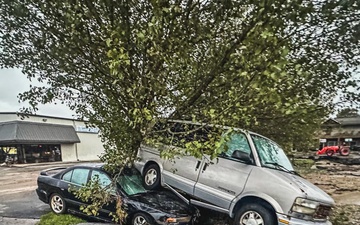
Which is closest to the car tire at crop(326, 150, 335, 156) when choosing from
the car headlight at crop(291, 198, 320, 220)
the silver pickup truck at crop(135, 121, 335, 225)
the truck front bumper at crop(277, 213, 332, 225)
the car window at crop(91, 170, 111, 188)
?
the silver pickup truck at crop(135, 121, 335, 225)

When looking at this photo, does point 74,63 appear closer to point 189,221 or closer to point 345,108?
point 189,221

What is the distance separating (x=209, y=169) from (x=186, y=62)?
252cm

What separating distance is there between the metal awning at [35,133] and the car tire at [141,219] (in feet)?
75.1

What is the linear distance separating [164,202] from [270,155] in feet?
8.35

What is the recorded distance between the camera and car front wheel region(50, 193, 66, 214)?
25.7 ft

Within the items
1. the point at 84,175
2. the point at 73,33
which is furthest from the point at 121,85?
the point at 84,175

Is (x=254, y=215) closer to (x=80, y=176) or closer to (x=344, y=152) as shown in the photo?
(x=80, y=176)

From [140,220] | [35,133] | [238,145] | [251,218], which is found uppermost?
[35,133]

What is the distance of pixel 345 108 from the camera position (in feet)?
23.5

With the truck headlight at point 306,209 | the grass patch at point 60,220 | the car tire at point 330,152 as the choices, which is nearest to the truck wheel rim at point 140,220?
the grass patch at point 60,220

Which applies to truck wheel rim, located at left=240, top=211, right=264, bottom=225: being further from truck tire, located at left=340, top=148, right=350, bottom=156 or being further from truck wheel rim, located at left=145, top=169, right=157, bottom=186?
truck tire, located at left=340, top=148, right=350, bottom=156

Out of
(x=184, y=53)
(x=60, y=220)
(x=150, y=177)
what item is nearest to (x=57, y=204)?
(x=60, y=220)

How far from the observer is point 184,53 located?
5109 mm

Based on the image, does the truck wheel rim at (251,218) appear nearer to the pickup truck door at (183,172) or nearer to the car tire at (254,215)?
the car tire at (254,215)
